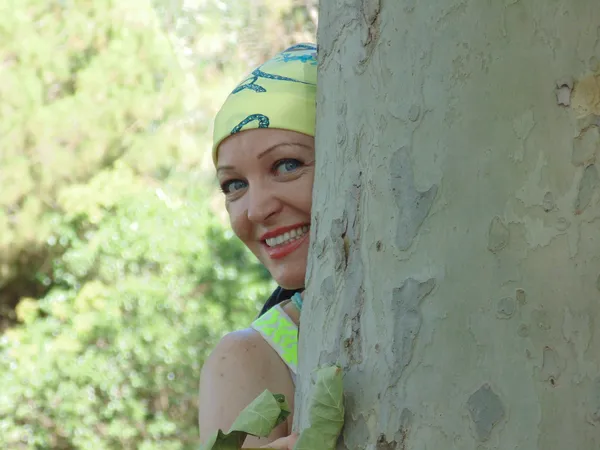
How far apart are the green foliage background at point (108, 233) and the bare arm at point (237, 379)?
18.5 ft

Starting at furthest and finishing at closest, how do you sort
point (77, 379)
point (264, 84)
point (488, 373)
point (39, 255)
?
point (39, 255) < point (77, 379) < point (264, 84) < point (488, 373)

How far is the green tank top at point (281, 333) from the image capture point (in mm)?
1807

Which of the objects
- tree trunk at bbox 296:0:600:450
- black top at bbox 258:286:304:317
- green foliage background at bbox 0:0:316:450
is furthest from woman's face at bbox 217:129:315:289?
green foliage background at bbox 0:0:316:450

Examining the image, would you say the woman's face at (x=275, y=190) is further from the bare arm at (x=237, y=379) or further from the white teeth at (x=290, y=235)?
the bare arm at (x=237, y=379)

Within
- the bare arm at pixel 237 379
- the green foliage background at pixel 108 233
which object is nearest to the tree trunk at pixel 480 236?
the bare arm at pixel 237 379

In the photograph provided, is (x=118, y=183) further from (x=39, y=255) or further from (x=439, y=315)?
(x=439, y=315)

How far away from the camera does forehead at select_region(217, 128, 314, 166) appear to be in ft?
5.98

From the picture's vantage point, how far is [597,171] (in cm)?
109

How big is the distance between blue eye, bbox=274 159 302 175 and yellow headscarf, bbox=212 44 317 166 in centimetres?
7

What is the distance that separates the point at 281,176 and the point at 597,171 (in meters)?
0.83

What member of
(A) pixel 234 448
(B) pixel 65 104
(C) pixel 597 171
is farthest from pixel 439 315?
(B) pixel 65 104

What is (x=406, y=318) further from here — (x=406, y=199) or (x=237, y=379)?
(x=237, y=379)

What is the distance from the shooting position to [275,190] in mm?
1812

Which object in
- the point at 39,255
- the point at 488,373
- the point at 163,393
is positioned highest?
the point at 488,373
